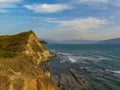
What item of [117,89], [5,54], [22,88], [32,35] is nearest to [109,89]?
[117,89]

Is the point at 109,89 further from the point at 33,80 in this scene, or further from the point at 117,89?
the point at 33,80

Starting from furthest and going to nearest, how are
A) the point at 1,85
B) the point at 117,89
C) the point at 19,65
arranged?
the point at 117,89 → the point at 19,65 → the point at 1,85

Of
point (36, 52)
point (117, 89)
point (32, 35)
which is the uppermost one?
point (32, 35)

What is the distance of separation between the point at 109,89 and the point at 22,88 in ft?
100

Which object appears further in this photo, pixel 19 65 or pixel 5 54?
pixel 5 54

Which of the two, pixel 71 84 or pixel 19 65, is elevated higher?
pixel 19 65

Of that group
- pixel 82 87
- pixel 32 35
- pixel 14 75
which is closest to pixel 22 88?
pixel 14 75

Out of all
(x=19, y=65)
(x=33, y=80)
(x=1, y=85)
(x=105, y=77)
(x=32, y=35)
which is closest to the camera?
(x=1, y=85)

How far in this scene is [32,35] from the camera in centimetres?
7506

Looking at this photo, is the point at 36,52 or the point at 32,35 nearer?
the point at 36,52

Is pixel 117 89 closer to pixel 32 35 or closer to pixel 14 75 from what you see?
pixel 14 75

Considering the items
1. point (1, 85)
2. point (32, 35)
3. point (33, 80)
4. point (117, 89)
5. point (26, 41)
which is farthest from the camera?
point (32, 35)

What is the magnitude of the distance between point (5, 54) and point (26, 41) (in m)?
41.6

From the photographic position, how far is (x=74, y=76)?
58.2 metres
